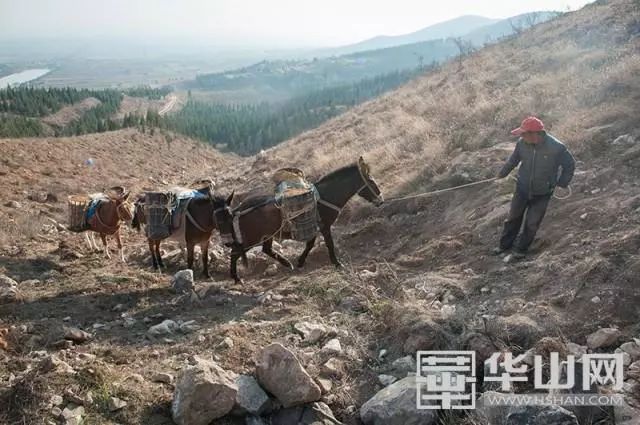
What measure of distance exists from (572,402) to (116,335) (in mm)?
5114

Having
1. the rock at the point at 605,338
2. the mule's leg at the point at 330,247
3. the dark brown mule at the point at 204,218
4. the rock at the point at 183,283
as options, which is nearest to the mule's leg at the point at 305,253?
the mule's leg at the point at 330,247

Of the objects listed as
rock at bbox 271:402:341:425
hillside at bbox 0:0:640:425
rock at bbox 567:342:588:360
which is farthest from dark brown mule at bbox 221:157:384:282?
rock at bbox 567:342:588:360

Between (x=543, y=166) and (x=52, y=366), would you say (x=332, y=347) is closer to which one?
(x=52, y=366)

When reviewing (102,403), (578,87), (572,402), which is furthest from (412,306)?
(578,87)

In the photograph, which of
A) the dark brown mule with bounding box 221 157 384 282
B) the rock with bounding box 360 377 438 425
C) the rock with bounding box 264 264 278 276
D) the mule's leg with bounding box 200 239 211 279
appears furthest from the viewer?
the rock with bounding box 264 264 278 276

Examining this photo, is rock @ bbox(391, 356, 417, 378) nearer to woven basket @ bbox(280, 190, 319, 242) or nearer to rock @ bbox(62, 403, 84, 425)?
rock @ bbox(62, 403, 84, 425)

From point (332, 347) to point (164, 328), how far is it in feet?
7.41

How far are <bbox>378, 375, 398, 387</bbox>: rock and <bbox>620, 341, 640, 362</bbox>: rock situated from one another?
6.75 ft

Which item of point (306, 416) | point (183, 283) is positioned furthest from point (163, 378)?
point (183, 283)

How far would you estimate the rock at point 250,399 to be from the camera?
458 centimetres

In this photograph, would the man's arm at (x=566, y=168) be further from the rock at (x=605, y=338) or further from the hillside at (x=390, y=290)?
the rock at (x=605, y=338)

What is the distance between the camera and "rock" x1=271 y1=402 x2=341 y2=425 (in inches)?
182

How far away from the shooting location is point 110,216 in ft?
35.5

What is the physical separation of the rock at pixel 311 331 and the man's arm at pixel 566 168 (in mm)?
3750
